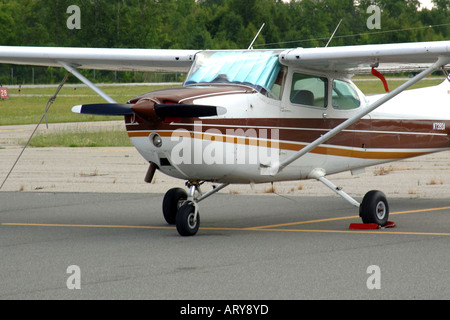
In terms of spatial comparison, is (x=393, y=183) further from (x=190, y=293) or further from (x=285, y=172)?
(x=190, y=293)

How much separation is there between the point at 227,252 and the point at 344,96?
3719 millimetres

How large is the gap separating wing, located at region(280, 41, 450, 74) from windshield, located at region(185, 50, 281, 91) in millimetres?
236

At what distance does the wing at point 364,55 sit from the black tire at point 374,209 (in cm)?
181

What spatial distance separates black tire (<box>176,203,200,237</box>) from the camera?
1014cm

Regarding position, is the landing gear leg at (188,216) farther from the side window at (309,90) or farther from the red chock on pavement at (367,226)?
the red chock on pavement at (367,226)

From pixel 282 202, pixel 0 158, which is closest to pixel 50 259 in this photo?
pixel 282 202

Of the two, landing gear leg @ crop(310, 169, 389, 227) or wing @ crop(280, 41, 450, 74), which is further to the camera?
landing gear leg @ crop(310, 169, 389, 227)

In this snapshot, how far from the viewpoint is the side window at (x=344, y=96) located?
11.6 m

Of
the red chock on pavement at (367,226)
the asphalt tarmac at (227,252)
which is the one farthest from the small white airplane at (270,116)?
the asphalt tarmac at (227,252)

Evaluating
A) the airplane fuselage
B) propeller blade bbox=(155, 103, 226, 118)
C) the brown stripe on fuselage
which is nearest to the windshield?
the airplane fuselage

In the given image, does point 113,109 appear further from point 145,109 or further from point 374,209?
point 374,209

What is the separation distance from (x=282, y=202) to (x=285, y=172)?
3289mm

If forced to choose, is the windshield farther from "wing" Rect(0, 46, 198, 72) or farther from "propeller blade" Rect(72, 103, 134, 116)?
"propeller blade" Rect(72, 103, 134, 116)

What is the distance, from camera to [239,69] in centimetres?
1073
